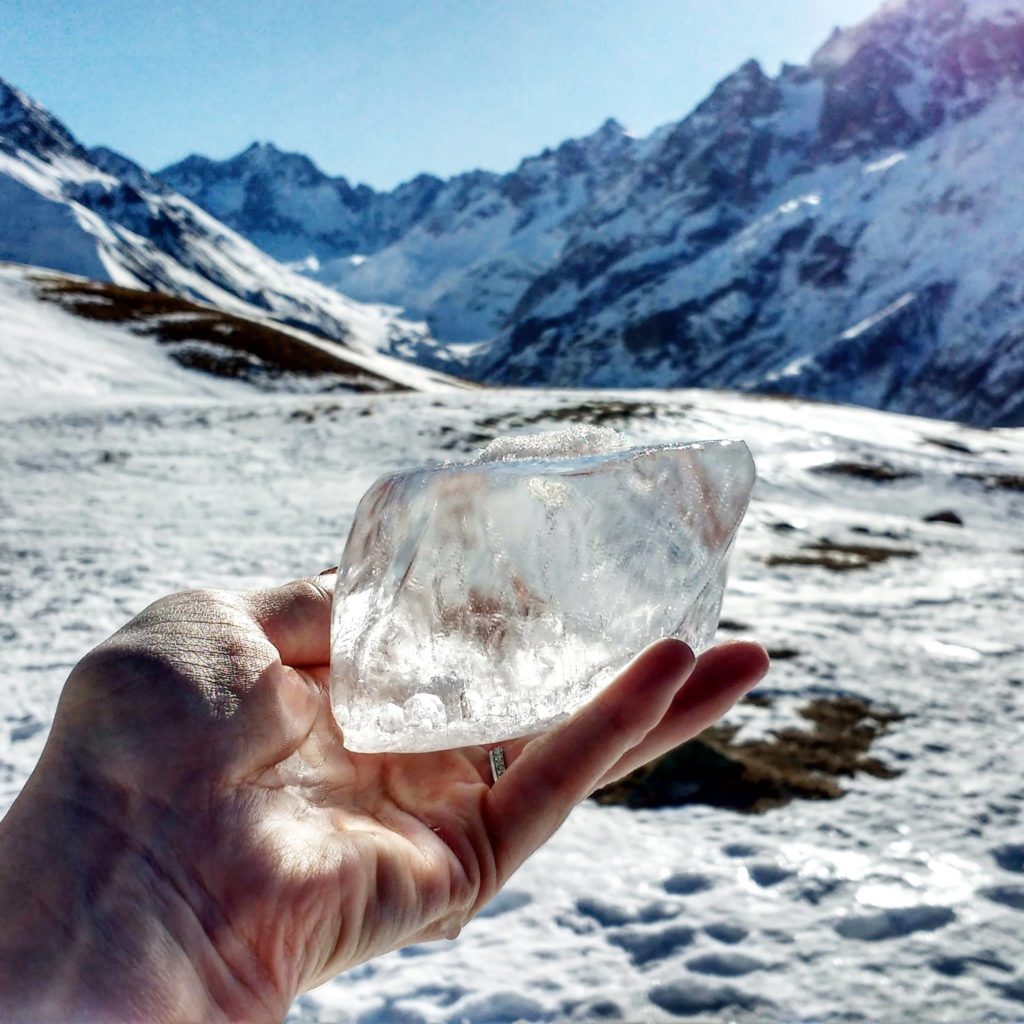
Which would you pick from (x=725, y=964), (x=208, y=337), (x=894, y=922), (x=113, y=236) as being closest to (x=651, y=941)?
(x=725, y=964)

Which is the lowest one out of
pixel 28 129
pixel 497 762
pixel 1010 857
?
pixel 1010 857

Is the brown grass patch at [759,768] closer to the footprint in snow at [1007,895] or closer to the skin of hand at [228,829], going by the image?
the footprint in snow at [1007,895]

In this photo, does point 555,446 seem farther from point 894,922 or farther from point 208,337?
point 208,337

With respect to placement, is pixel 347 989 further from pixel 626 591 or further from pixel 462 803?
pixel 626 591

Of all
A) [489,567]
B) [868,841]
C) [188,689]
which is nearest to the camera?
[188,689]

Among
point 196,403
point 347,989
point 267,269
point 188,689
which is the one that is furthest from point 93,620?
point 267,269

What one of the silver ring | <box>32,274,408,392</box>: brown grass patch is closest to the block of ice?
the silver ring
